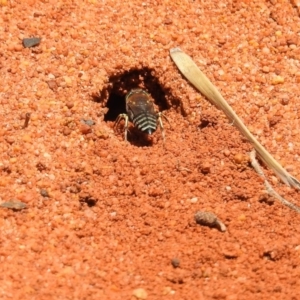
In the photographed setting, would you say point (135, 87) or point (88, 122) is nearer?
point (88, 122)

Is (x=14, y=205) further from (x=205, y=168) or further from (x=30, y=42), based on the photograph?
(x=30, y=42)

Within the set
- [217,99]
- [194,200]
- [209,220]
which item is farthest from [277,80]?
[209,220]

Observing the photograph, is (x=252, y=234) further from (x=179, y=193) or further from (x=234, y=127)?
(x=234, y=127)

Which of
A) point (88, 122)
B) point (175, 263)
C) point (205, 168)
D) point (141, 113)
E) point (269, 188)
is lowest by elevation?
point (175, 263)

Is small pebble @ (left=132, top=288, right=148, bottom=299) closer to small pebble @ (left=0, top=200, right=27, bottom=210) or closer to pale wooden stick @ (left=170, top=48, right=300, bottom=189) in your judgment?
small pebble @ (left=0, top=200, right=27, bottom=210)

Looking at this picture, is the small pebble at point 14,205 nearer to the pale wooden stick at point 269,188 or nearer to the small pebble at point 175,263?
the small pebble at point 175,263

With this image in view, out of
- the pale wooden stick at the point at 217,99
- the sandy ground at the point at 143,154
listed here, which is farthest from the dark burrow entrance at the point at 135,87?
the pale wooden stick at the point at 217,99
